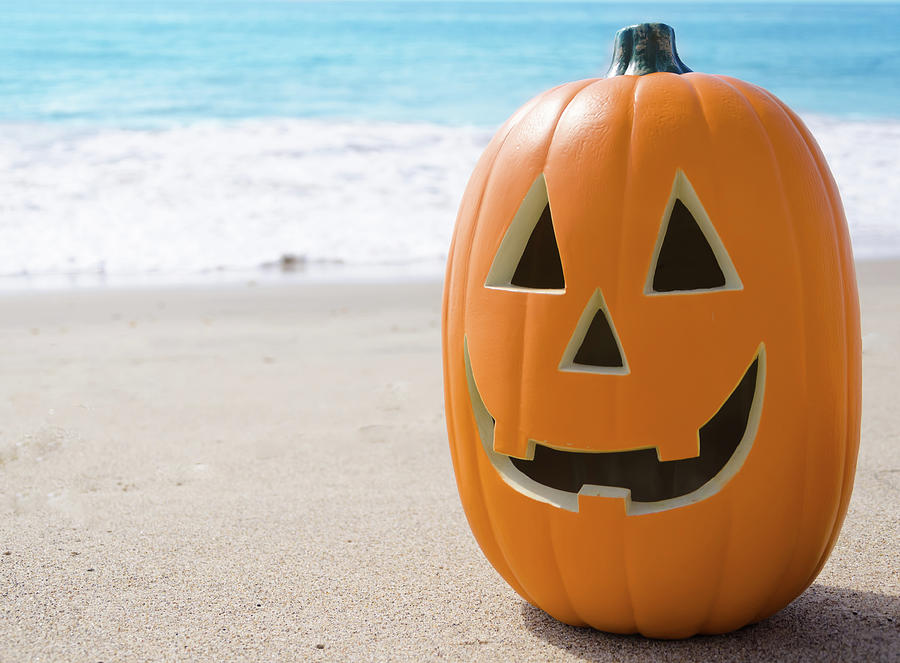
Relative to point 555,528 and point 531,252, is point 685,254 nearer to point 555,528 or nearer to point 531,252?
point 531,252

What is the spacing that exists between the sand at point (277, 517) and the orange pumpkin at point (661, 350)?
25 cm

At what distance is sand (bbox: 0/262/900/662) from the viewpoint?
2053mm

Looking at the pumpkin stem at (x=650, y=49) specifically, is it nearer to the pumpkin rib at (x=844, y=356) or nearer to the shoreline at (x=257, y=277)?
the pumpkin rib at (x=844, y=356)

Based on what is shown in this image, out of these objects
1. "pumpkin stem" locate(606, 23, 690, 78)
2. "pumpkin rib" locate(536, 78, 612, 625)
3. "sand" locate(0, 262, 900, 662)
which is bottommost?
"sand" locate(0, 262, 900, 662)

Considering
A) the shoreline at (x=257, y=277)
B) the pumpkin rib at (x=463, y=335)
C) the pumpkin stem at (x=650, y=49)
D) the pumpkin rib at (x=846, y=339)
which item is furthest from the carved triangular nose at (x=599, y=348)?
the shoreline at (x=257, y=277)

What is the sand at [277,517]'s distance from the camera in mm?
2053

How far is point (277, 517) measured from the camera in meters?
2.89

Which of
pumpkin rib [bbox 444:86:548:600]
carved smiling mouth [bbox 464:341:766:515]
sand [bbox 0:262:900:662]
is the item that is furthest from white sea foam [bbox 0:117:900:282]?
carved smiling mouth [bbox 464:341:766:515]

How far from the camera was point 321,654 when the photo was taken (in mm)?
1997

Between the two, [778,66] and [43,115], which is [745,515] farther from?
[778,66]

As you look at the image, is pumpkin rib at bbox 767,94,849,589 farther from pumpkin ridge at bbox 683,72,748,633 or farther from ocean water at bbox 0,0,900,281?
ocean water at bbox 0,0,900,281

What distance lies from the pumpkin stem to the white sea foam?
19.5 feet

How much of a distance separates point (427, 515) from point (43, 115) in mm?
14765

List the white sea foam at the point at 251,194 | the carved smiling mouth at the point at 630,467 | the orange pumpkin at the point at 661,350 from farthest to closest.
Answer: the white sea foam at the point at 251,194 → the carved smiling mouth at the point at 630,467 → the orange pumpkin at the point at 661,350
